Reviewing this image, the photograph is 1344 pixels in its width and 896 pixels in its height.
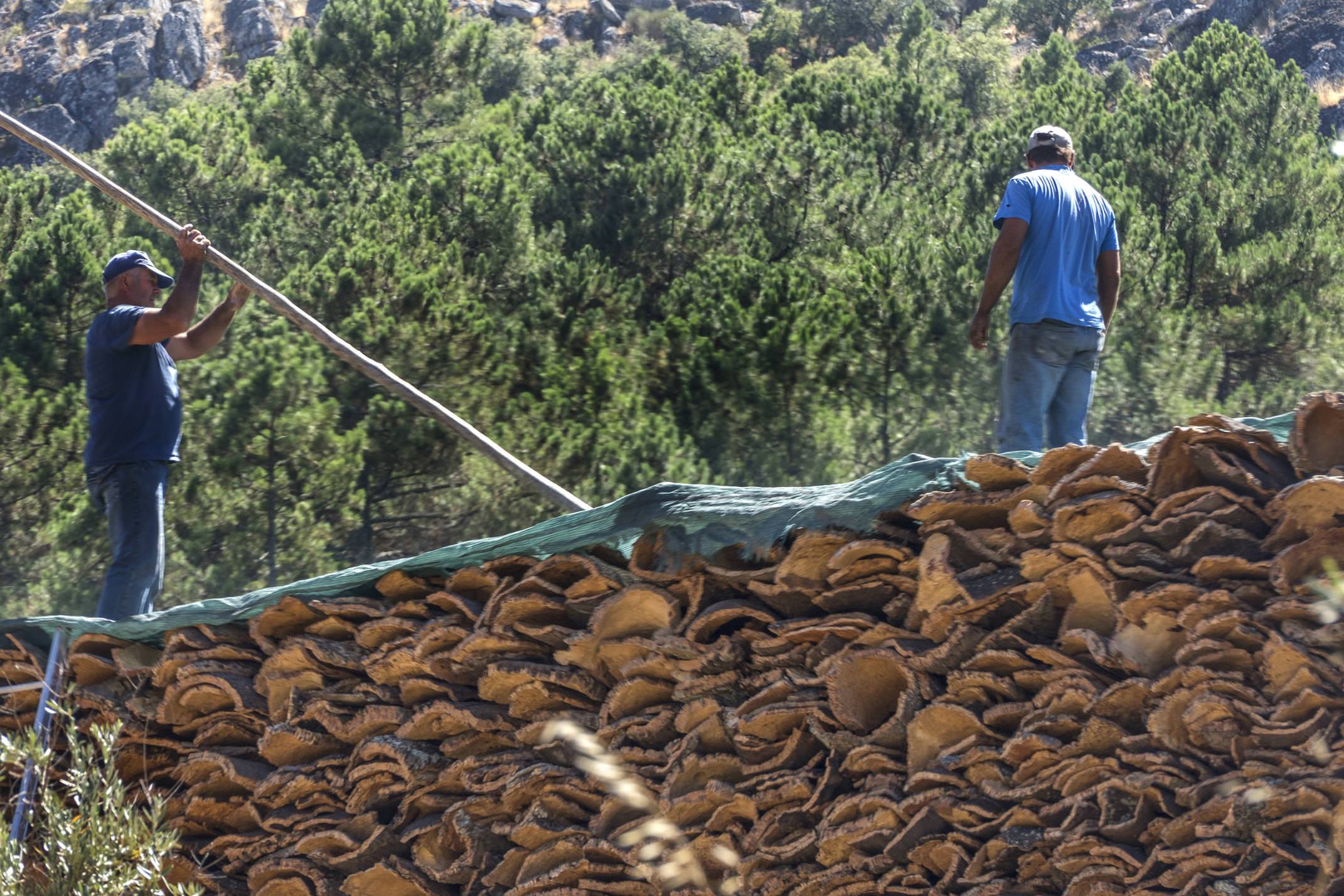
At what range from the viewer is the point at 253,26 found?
1654 inches

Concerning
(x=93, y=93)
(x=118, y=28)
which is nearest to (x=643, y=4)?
(x=118, y=28)

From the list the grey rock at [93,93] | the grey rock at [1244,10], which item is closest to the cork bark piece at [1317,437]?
the grey rock at [1244,10]

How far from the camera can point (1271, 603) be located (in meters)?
2.45

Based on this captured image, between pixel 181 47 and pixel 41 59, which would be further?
pixel 181 47

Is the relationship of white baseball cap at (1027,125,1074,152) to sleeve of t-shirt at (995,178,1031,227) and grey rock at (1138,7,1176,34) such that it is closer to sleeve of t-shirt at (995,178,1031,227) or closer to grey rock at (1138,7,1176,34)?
sleeve of t-shirt at (995,178,1031,227)

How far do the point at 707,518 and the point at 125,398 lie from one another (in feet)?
6.78

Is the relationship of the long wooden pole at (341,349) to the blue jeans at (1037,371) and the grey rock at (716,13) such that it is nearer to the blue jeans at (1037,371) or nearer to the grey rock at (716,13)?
the blue jeans at (1037,371)

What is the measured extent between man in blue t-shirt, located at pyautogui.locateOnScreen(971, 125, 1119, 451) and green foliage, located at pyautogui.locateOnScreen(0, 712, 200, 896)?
245cm

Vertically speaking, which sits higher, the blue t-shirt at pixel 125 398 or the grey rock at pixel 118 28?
the grey rock at pixel 118 28

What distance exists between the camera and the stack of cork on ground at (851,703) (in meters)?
2.47

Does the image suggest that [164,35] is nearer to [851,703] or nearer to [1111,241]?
[1111,241]

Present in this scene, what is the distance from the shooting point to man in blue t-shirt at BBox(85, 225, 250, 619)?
4012 millimetres

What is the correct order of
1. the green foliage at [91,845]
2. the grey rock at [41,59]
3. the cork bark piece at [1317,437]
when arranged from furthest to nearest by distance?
the grey rock at [41,59], the green foliage at [91,845], the cork bark piece at [1317,437]

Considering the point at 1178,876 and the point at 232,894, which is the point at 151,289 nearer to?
the point at 232,894
